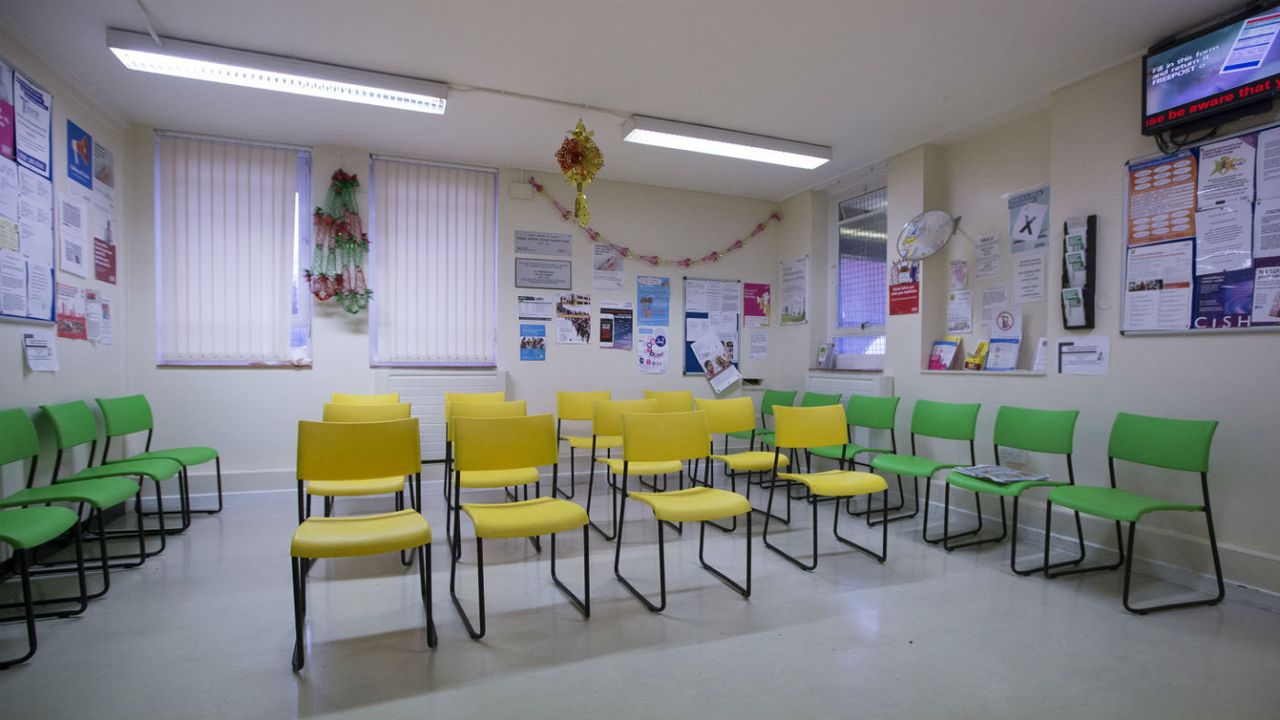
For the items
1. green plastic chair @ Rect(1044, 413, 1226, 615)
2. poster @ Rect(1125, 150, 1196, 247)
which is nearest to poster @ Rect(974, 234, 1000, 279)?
poster @ Rect(1125, 150, 1196, 247)

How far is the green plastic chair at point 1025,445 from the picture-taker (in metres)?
3.10

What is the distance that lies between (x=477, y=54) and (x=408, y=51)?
39 centimetres

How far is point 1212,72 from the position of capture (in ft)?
9.02

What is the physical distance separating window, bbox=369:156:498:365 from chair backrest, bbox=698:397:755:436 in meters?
2.16

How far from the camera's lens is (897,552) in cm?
339

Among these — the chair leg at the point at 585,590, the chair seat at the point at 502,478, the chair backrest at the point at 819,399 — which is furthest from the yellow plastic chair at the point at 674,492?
the chair backrest at the point at 819,399

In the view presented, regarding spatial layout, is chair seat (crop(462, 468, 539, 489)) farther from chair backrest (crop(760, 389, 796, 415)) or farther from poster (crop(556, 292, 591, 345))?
chair backrest (crop(760, 389, 796, 415))

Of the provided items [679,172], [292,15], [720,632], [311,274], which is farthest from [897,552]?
[311,274]

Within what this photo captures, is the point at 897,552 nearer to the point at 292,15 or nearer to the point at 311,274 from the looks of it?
the point at 292,15

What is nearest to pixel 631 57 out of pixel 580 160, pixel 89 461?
pixel 580 160

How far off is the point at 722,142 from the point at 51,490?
451 centimetres

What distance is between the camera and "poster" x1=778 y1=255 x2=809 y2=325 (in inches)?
224

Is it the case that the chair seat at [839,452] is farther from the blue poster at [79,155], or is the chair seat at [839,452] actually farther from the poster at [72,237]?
the blue poster at [79,155]

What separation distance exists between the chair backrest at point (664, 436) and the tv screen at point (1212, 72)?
2888 millimetres
